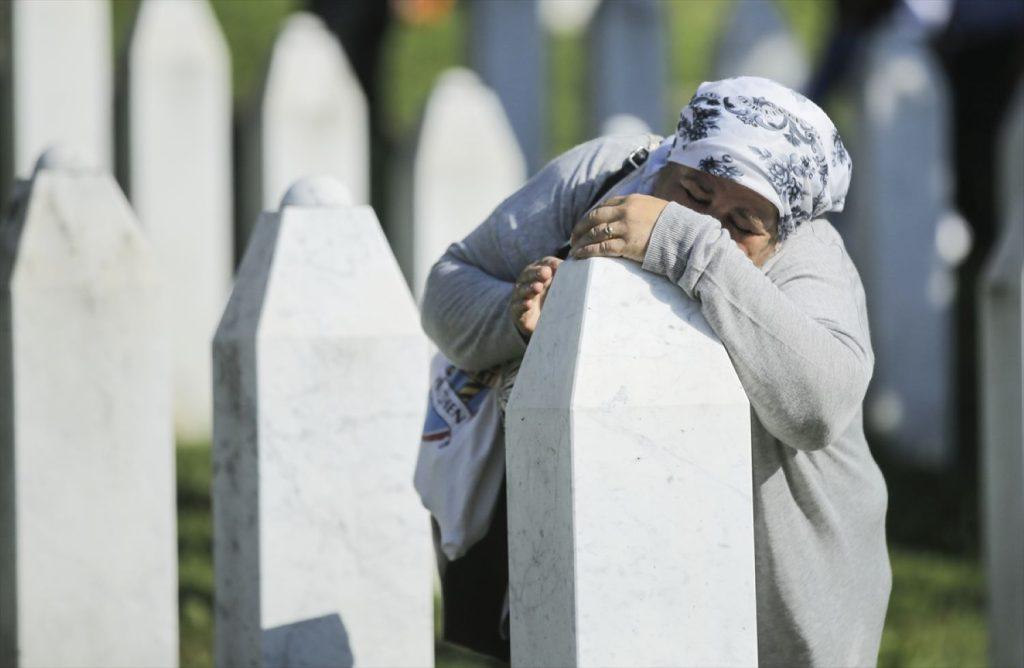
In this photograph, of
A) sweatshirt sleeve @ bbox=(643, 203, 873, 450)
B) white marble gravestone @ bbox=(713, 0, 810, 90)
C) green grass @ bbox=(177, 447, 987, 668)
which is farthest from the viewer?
white marble gravestone @ bbox=(713, 0, 810, 90)

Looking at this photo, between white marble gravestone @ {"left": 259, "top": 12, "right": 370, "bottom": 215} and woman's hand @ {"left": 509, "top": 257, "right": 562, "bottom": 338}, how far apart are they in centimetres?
464

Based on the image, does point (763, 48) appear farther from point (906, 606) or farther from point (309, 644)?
point (309, 644)

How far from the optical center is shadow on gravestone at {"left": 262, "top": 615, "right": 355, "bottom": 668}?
3164 mm

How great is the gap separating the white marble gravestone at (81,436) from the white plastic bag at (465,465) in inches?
32.6

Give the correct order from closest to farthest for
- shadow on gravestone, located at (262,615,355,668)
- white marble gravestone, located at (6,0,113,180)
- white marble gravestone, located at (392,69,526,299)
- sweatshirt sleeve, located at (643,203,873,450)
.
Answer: sweatshirt sleeve, located at (643,203,873,450) → shadow on gravestone, located at (262,615,355,668) → white marble gravestone, located at (6,0,113,180) → white marble gravestone, located at (392,69,526,299)

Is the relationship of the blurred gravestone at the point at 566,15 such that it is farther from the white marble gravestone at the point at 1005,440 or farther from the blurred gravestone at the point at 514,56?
the white marble gravestone at the point at 1005,440

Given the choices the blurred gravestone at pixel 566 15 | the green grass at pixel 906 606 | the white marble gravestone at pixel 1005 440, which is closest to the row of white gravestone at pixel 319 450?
the green grass at pixel 906 606

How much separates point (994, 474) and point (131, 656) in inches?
87.8

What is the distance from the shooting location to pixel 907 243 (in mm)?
7836

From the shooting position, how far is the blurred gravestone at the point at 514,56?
8453 mm

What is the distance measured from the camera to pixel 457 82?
7051mm

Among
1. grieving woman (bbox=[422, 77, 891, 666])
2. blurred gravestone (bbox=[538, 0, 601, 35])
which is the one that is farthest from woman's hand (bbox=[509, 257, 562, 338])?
blurred gravestone (bbox=[538, 0, 601, 35])

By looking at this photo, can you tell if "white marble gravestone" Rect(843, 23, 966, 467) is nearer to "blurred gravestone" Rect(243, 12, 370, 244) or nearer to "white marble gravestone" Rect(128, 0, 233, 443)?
"blurred gravestone" Rect(243, 12, 370, 244)

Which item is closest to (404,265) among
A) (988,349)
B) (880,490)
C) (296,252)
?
(988,349)
